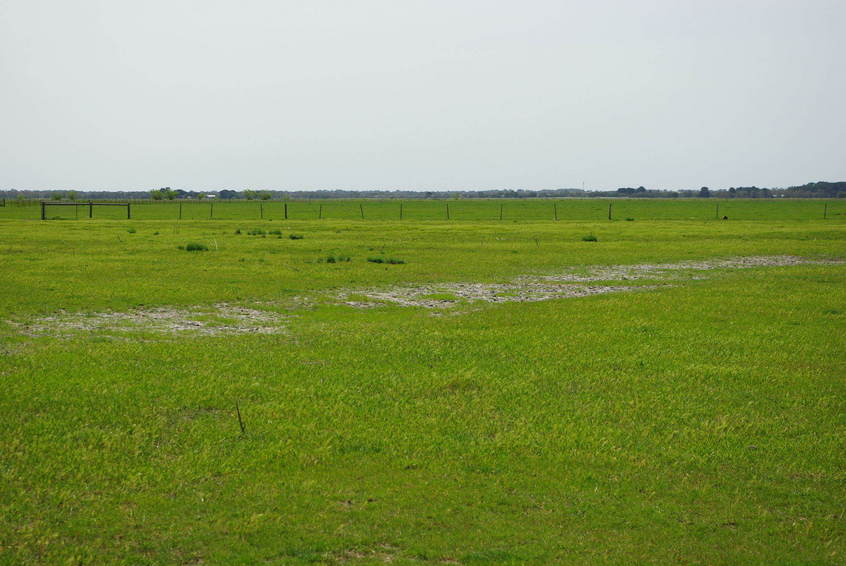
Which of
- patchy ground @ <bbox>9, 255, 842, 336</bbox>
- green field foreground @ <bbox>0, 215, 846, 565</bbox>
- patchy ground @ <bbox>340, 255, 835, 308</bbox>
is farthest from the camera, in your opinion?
patchy ground @ <bbox>340, 255, 835, 308</bbox>

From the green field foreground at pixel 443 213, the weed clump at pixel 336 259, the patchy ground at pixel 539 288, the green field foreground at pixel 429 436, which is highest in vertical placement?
the green field foreground at pixel 443 213

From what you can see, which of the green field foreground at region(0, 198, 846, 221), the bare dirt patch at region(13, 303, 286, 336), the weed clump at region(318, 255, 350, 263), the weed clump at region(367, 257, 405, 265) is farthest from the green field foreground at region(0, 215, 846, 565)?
the green field foreground at region(0, 198, 846, 221)

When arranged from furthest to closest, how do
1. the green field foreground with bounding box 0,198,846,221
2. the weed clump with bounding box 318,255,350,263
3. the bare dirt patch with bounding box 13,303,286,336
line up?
the green field foreground with bounding box 0,198,846,221 → the weed clump with bounding box 318,255,350,263 → the bare dirt patch with bounding box 13,303,286,336

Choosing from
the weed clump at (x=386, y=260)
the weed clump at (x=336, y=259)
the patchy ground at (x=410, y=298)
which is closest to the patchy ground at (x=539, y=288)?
the patchy ground at (x=410, y=298)

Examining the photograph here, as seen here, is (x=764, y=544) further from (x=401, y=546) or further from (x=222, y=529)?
(x=222, y=529)

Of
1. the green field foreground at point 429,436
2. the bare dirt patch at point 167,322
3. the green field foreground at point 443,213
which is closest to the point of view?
the green field foreground at point 429,436

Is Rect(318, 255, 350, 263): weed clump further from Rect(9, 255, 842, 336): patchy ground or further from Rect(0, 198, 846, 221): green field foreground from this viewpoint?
Rect(0, 198, 846, 221): green field foreground

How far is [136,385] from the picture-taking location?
1094 centimetres

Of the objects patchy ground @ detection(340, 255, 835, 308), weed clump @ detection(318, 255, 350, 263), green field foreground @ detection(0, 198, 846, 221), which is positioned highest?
green field foreground @ detection(0, 198, 846, 221)

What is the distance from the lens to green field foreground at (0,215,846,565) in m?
6.66

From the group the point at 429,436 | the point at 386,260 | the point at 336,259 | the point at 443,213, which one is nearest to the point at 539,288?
the point at 386,260

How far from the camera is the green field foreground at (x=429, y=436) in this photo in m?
6.66

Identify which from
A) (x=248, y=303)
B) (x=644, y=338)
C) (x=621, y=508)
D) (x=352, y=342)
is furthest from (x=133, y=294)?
(x=621, y=508)

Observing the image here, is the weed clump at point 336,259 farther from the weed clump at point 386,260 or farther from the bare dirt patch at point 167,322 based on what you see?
the bare dirt patch at point 167,322
